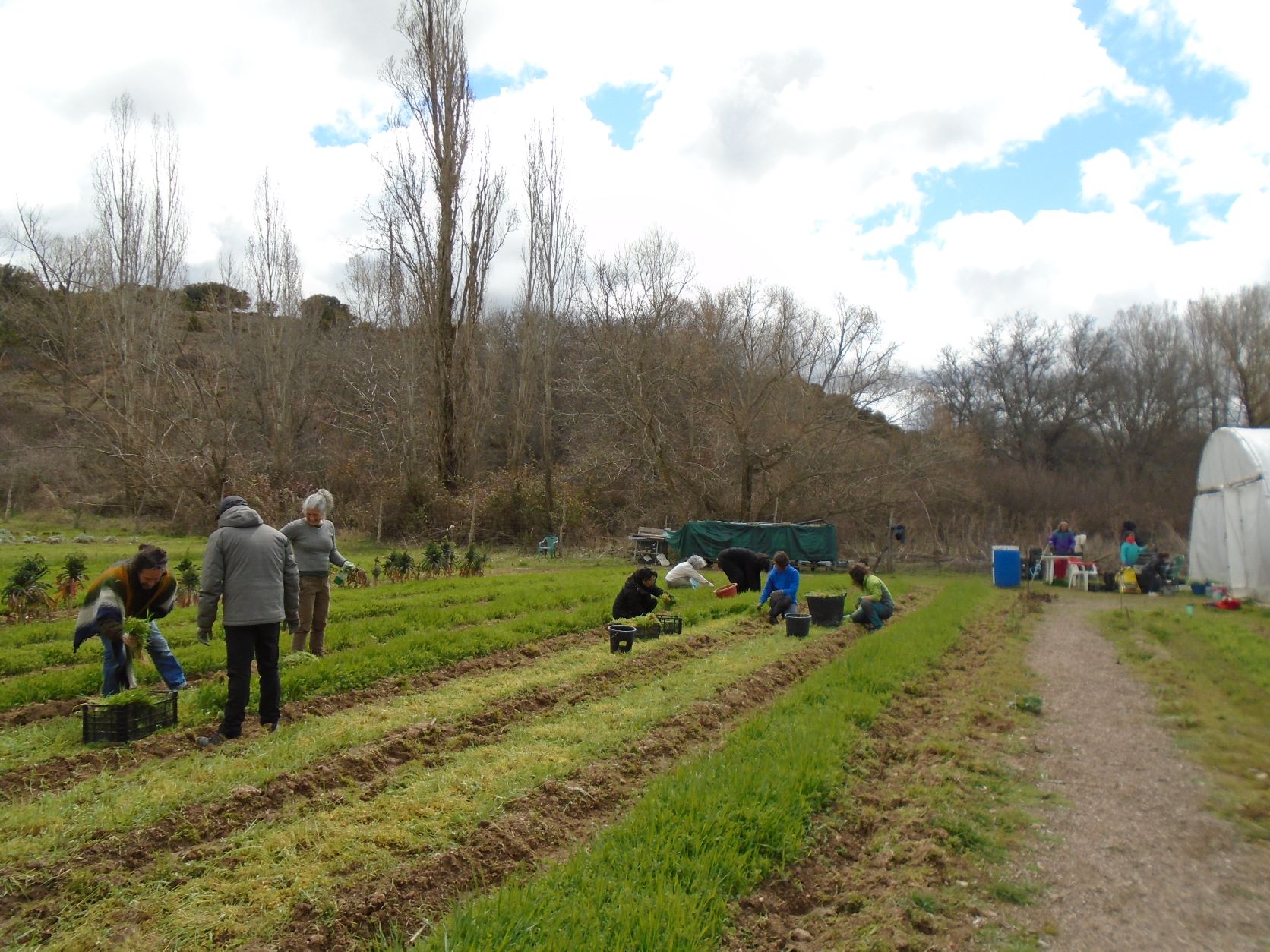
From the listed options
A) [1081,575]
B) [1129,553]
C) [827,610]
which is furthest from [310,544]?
[1081,575]

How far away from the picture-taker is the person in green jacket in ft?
40.6

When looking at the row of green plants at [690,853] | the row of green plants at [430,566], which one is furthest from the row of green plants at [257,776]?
the row of green plants at [430,566]

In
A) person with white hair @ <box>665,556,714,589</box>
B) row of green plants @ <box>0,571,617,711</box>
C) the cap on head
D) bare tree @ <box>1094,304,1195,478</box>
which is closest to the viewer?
the cap on head

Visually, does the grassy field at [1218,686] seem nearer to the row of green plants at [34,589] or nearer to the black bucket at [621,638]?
the black bucket at [621,638]

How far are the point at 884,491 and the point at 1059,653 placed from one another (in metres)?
18.7

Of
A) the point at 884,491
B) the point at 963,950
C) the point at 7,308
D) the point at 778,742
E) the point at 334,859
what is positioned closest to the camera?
the point at 963,950

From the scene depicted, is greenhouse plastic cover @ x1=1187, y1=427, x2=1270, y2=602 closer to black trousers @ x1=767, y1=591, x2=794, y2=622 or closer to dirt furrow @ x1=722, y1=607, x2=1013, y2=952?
black trousers @ x1=767, y1=591, x2=794, y2=622

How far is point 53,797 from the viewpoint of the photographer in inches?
191

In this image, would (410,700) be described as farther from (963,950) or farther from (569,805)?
(963,950)

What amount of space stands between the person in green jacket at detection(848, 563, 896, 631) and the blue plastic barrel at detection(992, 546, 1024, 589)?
1006 cm

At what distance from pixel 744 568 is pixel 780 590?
121 inches

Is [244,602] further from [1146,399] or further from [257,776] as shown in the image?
[1146,399]

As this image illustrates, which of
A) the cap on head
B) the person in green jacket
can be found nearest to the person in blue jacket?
the person in green jacket

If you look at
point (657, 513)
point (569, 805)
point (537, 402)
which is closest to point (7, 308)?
point (537, 402)
